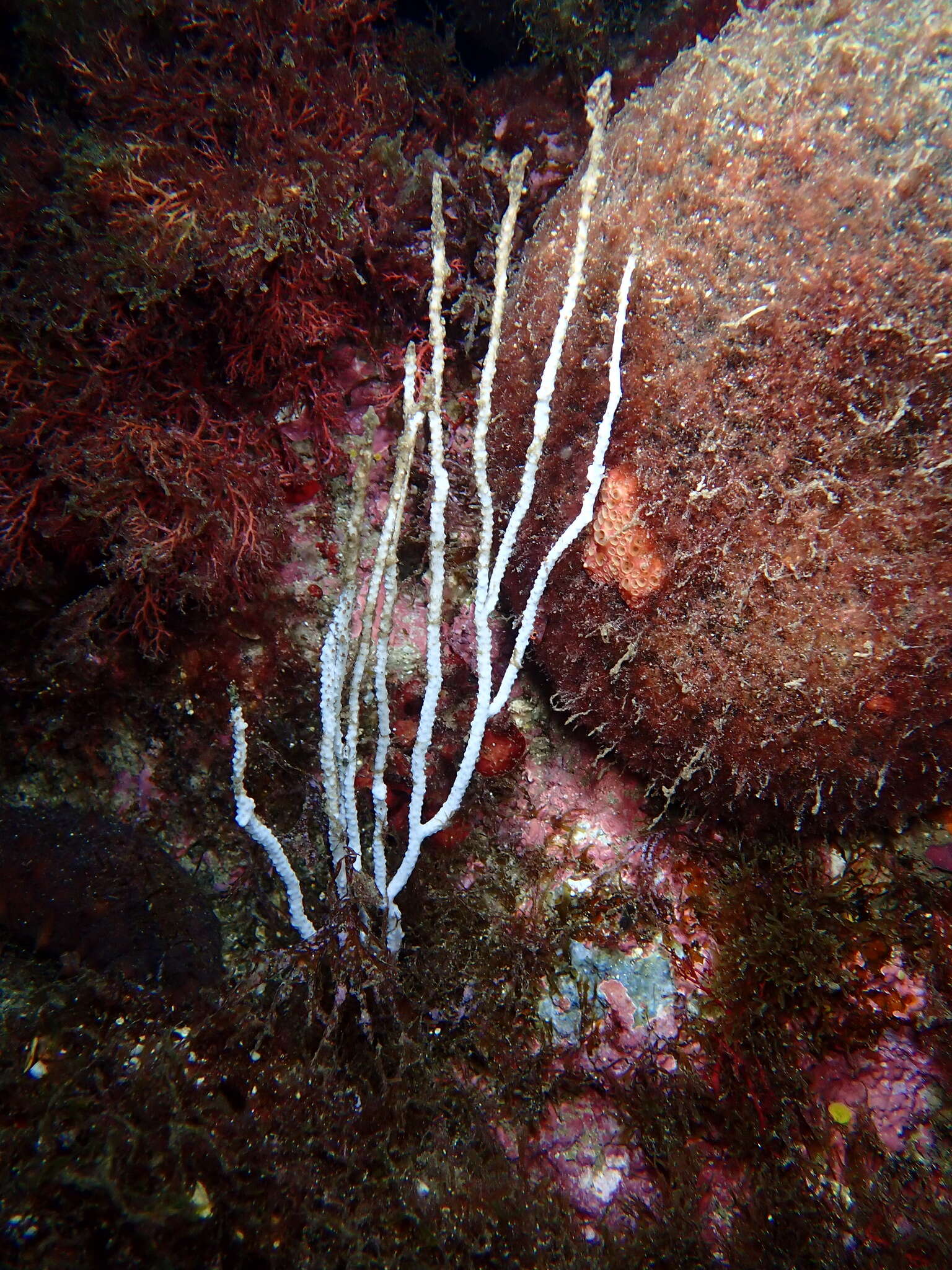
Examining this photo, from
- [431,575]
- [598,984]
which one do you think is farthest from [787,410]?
[598,984]

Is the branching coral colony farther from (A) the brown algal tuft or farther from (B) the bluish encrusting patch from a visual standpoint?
(B) the bluish encrusting patch

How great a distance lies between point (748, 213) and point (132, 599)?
2853 millimetres

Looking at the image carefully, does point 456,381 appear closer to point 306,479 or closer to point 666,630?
point 306,479

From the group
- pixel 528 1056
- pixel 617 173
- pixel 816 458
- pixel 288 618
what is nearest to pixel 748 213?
pixel 617 173

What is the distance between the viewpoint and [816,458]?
6.49ft

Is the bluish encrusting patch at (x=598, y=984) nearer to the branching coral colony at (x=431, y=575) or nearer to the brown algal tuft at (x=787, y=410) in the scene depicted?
the branching coral colony at (x=431, y=575)

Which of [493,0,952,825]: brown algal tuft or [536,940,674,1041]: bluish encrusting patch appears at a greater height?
[493,0,952,825]: brown algal tuft

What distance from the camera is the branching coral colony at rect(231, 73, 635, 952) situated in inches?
73.7

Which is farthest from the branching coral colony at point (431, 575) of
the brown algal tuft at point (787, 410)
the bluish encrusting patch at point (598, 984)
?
the bluish encrusting patch at point (598, 984)

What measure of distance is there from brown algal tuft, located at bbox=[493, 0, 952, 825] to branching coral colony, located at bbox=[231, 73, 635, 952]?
0.20 meters

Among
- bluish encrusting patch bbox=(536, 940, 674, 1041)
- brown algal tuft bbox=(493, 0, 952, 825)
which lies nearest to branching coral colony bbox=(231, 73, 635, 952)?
brown algal tuft bbox=(493, 0, 952, 825)

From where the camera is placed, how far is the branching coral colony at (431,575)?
6.14 feet

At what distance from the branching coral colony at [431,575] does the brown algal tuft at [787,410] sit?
0.64 feet

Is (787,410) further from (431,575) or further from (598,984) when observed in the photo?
(598,984)
